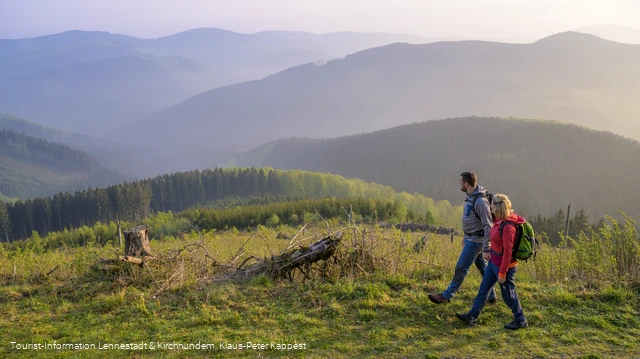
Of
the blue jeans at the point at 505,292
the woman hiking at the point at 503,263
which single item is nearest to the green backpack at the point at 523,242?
the woman hiking at the point at 503,263

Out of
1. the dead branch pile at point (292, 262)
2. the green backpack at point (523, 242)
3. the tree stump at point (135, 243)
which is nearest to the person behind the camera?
the green backpack at point (523, 242)

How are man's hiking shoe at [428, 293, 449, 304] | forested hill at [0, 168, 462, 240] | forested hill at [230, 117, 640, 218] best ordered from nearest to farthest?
man's hiking shoe at [428, 293, 449, 304]
forested hill at [0, 168, 462, 240]
forested hill at [230, 117, 640, 218]

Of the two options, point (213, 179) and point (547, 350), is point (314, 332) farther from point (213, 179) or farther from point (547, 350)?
point (213, 179)

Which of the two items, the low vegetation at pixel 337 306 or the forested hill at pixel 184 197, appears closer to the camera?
the low vegetation at pixel 337 306

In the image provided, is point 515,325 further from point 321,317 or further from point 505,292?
point 321,317

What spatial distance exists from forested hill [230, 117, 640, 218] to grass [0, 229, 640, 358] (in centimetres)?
10231

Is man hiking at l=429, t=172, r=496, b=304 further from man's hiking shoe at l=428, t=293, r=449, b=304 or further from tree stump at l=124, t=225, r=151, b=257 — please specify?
tree stump at l=124, t=225, r=151, b=257

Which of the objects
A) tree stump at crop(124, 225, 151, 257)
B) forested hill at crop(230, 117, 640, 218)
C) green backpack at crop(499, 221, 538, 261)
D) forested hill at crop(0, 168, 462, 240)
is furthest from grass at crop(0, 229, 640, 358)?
forested hill at crop(230, 117, 640, 218)

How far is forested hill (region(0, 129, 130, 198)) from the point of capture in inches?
6053

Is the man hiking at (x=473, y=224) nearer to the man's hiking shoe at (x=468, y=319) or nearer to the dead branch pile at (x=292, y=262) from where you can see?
the man's hiking shoe at (x=468, y=319)

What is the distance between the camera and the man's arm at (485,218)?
242 inches

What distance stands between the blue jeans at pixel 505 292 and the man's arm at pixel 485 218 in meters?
0.32

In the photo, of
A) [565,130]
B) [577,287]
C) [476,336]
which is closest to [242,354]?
[476,336]

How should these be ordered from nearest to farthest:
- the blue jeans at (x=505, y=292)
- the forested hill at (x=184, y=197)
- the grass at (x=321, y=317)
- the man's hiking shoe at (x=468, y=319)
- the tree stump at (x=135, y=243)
→ 1. the grass at (x=321, y=317)
2. the blue jeans at (x=505, y=292)
3. the man's hiking shoe at (x=468, y=319)
4. the tree stump at (x=135, y=243)
5. the forested hill at (x=184, y=197)
